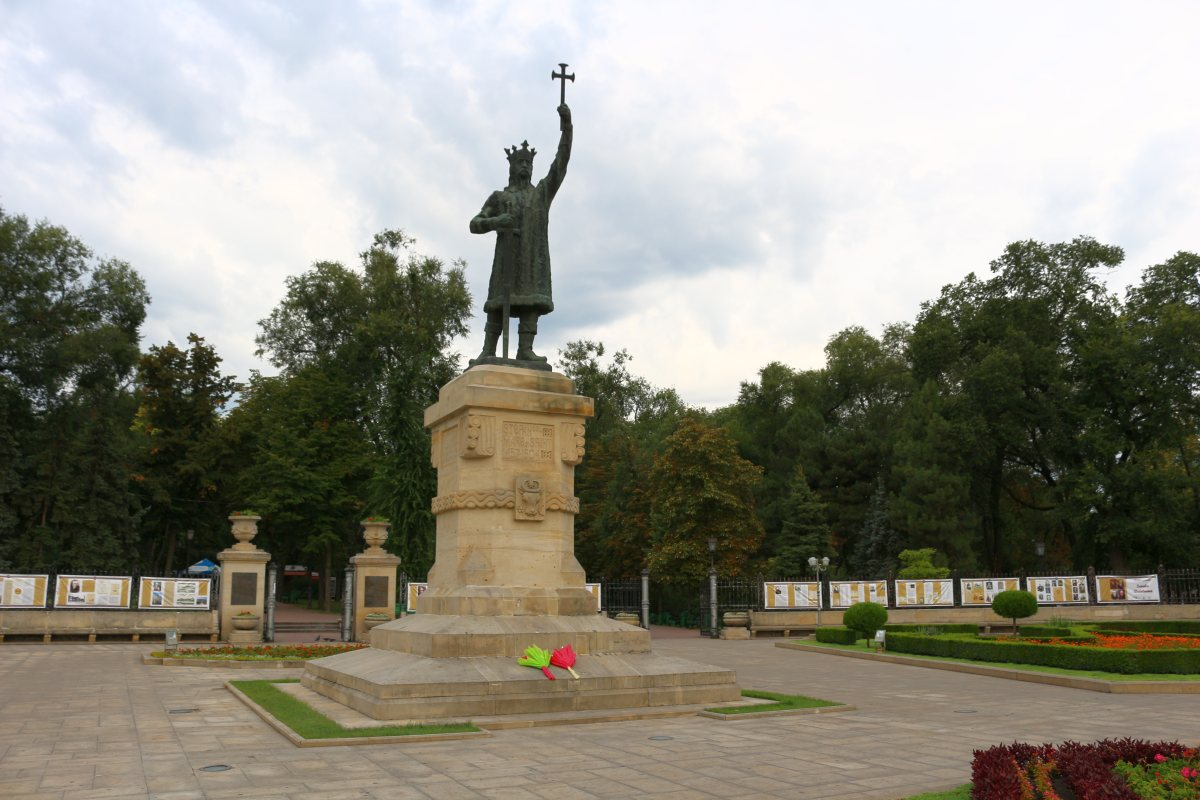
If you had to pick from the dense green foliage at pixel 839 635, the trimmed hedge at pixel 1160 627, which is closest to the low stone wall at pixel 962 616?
the dense green foliage at pixel 839 635

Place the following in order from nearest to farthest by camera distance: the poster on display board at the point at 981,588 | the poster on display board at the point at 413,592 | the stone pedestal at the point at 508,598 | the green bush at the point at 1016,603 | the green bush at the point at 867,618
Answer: the stone pedestal at the point at 508,598 < the green bush at the point at 1016,603 < the green bush at the point at 867,618 < the poster on display board at the point at 413,592 < the poster on display board at the point at 981,588

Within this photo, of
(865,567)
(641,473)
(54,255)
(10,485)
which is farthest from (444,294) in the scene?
(865,567)

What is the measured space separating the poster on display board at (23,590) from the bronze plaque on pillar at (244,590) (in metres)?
4.73

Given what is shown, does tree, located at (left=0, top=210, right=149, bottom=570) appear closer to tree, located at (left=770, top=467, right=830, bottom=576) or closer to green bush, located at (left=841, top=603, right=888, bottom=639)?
tree, located at (left=770, top=467, right=830, bottom=576)

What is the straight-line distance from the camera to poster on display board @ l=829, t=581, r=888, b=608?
31406 millimetres

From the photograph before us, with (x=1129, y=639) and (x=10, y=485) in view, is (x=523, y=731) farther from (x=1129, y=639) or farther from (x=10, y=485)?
(x=10, y=485)

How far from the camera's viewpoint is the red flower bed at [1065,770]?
5938mm

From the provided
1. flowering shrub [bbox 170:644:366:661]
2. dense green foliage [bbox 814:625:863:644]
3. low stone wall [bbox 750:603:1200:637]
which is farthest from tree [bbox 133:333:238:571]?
dense green foliage [bbox 814:625:863:644]

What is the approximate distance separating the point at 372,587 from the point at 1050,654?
17.7 m

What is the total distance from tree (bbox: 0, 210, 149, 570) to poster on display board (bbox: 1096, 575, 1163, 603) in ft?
132

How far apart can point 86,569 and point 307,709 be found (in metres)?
33.6

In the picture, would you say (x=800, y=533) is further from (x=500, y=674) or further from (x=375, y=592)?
(x=500, y=674)

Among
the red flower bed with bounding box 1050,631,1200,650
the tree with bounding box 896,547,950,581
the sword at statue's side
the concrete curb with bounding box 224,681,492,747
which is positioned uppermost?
the sword at statue's side

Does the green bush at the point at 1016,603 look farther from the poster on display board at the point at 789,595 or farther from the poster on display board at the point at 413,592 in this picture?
the poster on display board at the point at 413,592
